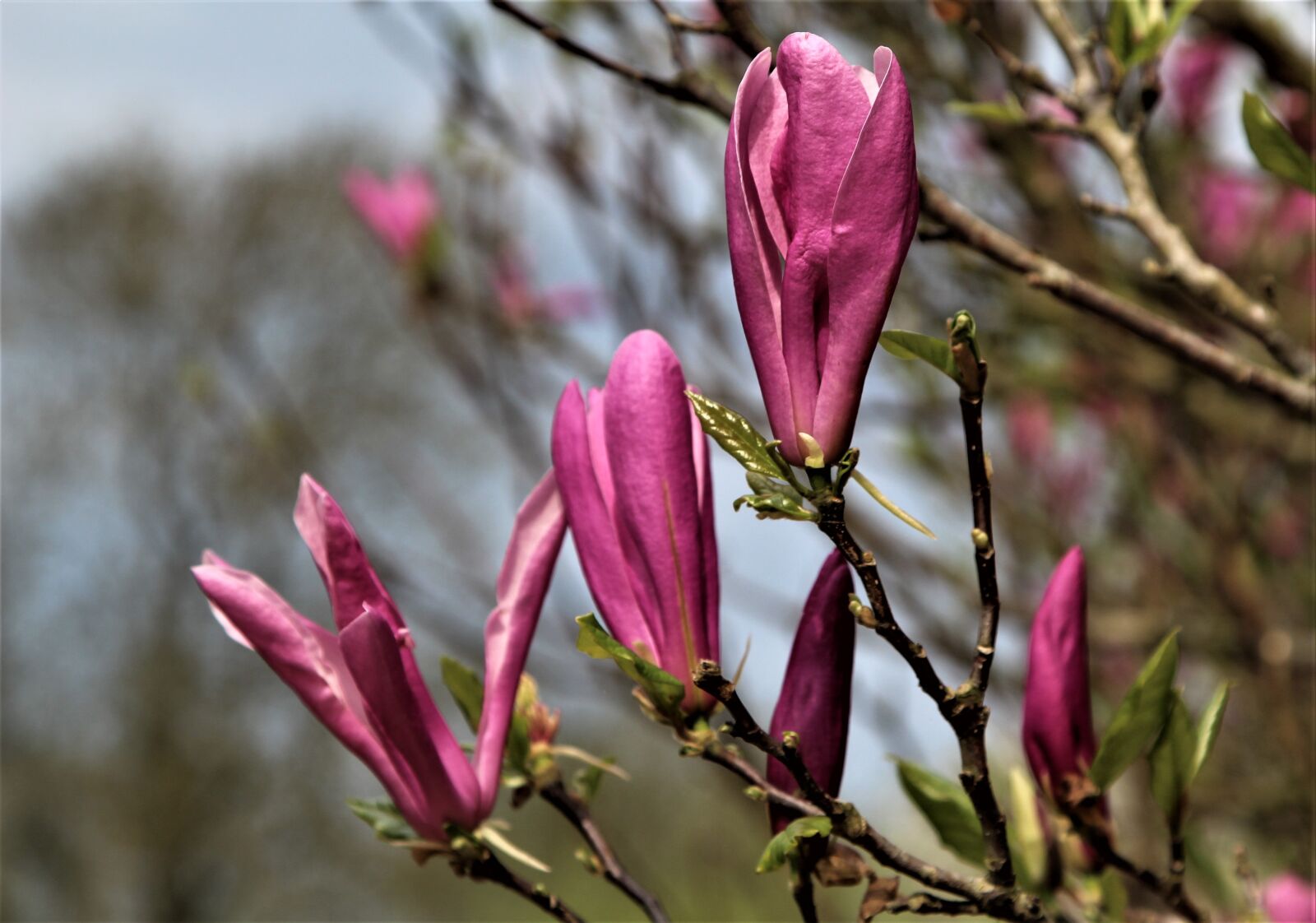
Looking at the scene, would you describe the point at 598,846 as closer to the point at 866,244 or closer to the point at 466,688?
the point at 466,688

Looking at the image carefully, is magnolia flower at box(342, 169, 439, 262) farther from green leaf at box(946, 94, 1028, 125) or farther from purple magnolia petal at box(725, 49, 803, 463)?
purple magnolia petal at box(725, 49, 803, 463)

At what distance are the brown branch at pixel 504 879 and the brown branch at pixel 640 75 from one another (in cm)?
39

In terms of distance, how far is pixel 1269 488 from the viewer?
73.9 inches

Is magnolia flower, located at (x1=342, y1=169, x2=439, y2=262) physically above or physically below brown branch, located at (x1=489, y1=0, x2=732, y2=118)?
below

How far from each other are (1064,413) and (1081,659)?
1.29m

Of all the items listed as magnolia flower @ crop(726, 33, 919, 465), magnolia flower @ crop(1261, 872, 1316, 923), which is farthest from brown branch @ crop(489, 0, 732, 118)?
magnolia flower @ crop(1261, 872, 1316, 923)

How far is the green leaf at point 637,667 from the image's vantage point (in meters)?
0.42

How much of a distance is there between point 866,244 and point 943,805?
0.30m

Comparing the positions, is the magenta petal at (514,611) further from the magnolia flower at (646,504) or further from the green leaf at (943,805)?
the green leaf at (943,805)

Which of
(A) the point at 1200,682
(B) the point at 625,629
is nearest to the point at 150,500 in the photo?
(A) the point at 1200,682

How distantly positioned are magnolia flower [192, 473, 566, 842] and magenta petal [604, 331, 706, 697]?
55 millimetres

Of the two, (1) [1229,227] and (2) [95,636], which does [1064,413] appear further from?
(2) [95,636]

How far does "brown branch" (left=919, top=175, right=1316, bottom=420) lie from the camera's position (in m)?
0.61

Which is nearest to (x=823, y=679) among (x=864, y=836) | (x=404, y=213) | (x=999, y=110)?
(x=864, y=836)
